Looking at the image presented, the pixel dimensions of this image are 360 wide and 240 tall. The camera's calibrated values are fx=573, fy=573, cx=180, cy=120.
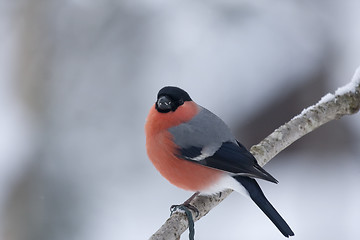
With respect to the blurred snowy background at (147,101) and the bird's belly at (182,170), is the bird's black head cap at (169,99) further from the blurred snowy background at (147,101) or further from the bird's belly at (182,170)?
the blurred snowy background at (147,101)

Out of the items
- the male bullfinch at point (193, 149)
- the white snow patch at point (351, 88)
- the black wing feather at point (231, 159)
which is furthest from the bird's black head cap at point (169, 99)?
the white snow patch at point (351, 88)

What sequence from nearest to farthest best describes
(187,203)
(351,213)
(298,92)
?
(187,203), (351,213), (298,92)

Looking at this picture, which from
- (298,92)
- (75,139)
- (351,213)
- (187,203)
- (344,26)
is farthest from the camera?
(344,26)

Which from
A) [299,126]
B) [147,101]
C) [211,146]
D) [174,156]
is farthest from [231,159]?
[147,101]

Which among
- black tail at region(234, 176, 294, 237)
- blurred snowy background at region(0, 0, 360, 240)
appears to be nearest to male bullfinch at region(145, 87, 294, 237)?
black tail at region(234, 176, 294, 237)

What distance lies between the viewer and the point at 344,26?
16.0 feet

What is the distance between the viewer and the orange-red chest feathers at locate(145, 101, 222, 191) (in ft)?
6.59

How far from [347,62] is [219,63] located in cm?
106

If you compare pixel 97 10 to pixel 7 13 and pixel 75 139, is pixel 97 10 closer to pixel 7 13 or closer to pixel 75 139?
pixel 7 13

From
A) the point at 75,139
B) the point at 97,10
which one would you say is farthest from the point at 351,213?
the point at 97,10

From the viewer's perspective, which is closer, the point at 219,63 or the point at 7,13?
the point at 7,13

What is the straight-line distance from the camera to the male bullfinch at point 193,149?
198cm

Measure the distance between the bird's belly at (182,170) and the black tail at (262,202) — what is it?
0.09 metres

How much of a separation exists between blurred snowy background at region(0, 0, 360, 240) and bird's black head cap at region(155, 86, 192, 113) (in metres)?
1.93
